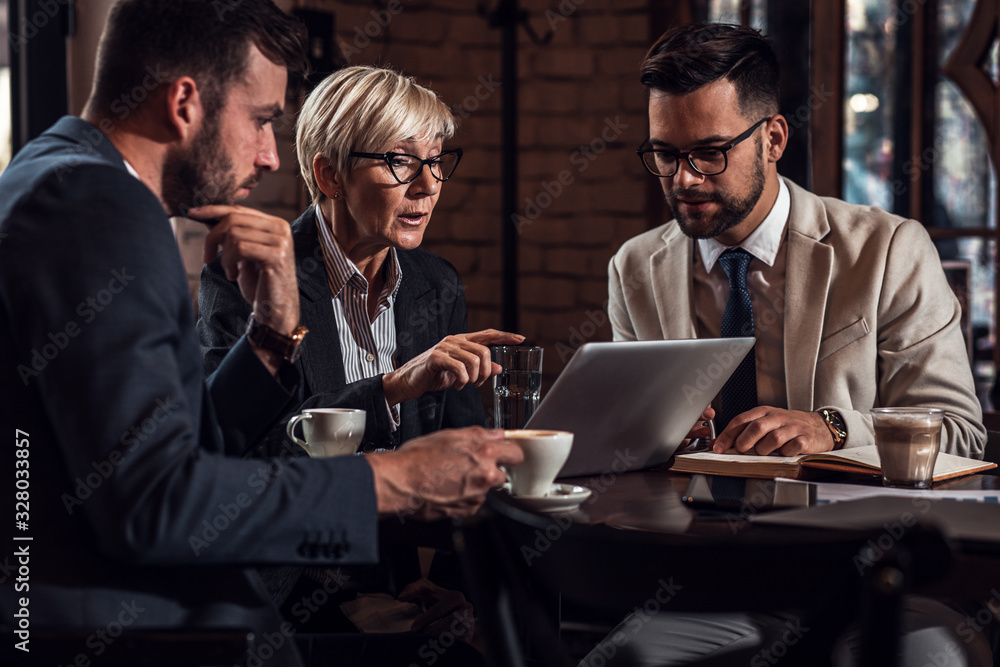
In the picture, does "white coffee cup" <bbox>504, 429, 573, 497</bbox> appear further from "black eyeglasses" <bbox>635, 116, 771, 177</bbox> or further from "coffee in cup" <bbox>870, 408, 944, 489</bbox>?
"black eyeglasses" <bbox>635, 116, 771, 177</bbox>

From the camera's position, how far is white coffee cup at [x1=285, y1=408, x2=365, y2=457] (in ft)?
4.44

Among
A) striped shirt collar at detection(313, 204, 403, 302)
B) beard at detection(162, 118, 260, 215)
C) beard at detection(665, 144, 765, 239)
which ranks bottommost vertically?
striped shirt collar at detection(313, 204, 403, 302)

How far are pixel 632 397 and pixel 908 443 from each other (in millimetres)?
339

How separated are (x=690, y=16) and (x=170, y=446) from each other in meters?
3.12


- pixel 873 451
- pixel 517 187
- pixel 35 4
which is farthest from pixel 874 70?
pixel 35 4

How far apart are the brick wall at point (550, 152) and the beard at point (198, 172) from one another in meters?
2.46

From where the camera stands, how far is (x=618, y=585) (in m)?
0.79

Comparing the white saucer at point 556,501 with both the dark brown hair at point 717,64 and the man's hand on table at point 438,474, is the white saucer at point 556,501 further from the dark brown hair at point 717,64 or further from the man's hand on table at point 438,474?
the dark brown hair at point 717,64

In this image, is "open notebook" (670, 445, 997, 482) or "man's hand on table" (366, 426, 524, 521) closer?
"man's hand on table" (366, 426, 524, 521)

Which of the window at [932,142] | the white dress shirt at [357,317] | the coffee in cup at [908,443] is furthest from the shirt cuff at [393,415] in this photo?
the window at [932,142]

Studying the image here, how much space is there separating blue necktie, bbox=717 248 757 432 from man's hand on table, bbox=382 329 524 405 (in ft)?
1.63

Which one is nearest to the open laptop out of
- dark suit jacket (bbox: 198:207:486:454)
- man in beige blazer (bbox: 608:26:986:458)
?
dark suit jacket (bbox: 198:207:486:454)

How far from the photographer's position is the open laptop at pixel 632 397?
1191 mm

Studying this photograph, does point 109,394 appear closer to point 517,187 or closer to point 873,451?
point 873,451
